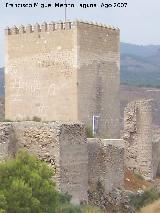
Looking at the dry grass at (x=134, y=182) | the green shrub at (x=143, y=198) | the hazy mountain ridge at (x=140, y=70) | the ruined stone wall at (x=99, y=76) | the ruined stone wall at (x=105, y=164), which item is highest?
the hazy mountain ridge at (x=140, y=70)

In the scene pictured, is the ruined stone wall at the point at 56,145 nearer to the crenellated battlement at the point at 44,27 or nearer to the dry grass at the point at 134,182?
the dry grass at the point at 134,182

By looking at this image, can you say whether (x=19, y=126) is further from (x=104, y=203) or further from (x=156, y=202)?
(x=156, y=202)

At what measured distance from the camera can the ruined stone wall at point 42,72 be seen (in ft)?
85.8

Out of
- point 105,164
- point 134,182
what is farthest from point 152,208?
point 134,182

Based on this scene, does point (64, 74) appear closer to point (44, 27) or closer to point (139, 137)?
point (44, 27)

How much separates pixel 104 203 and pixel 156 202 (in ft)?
6.89

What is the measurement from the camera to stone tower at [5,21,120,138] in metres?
26.1

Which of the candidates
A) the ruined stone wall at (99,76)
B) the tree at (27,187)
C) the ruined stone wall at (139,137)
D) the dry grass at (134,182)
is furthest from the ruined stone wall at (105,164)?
the tree at (27,187)

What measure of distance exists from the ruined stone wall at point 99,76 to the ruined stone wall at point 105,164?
3.83 m

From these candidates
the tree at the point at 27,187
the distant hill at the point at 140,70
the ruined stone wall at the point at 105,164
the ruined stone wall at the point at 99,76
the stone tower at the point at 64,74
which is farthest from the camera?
the distant hill at the point at 140,70

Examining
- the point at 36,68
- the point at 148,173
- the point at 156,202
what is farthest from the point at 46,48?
the point at 156,202

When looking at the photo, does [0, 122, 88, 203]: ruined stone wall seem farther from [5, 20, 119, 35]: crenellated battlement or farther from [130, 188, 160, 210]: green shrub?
[5, 20, 119, 35]: crenellated battlement

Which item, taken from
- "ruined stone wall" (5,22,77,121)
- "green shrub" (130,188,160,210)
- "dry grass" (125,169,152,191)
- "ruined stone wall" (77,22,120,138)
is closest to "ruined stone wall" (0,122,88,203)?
"green shrub" (130,188,160,210)

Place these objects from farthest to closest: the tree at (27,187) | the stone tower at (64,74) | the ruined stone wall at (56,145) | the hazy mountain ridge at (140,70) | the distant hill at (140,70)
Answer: the distant hill at (140,70) → the hazy mountain ridge at (140,70) → the stone tower at (64,74) → the ruined stone wall at (56,145) → the tree at (27,187)
